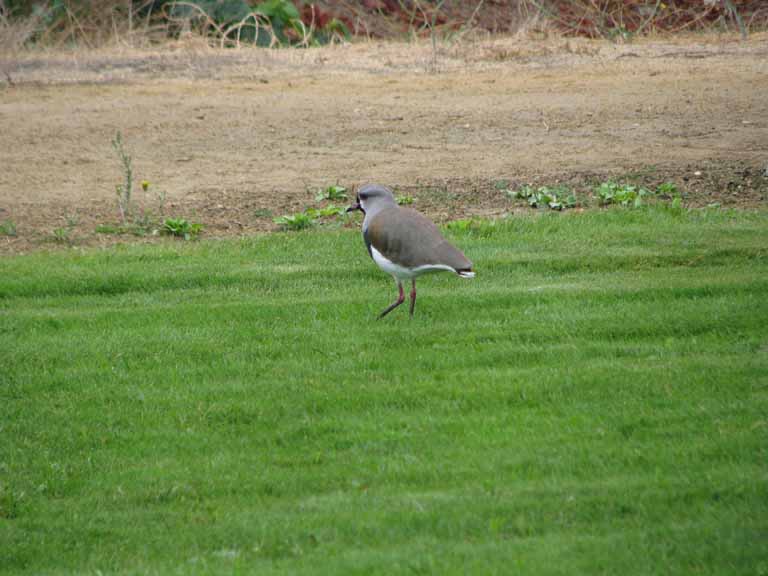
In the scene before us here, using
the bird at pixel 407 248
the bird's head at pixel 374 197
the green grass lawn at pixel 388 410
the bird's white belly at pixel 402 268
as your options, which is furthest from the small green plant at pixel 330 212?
the bird's white belly at pixel 402 268

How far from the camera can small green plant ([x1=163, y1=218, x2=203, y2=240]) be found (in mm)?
10445

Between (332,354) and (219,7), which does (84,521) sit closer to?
(332,354)

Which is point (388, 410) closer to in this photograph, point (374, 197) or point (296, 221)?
point (374, 197)

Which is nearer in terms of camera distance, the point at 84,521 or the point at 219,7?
the point at 84,521

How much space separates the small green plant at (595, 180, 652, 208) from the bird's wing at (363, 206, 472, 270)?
336cm

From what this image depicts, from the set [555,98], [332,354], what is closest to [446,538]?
[332,354]

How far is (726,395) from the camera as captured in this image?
6254 mm

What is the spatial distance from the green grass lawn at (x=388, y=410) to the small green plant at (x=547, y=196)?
1.08 metres

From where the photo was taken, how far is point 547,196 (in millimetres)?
10969

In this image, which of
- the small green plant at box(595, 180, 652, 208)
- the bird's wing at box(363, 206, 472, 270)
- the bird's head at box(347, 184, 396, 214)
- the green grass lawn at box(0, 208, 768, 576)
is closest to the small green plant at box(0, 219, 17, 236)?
the green grass lawn at box(0, 208, 768, 576)

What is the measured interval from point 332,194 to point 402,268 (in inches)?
147

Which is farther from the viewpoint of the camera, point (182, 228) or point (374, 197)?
point (182, 228)

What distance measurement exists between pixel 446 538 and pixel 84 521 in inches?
64.5

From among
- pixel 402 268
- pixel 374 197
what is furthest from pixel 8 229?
pixel 402 268
